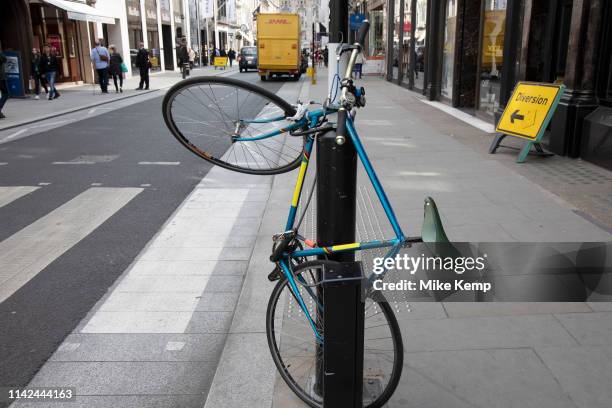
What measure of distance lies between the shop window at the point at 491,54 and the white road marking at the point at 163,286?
326 inches

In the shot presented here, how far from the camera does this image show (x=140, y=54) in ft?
77.8

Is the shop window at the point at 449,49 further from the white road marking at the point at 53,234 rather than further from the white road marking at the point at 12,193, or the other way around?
the white road marking at the point at 12,193

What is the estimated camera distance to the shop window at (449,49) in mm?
15630

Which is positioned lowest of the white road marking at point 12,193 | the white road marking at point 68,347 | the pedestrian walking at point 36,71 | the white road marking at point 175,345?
the white road marking at point 175,345

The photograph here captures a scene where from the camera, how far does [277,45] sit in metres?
30.5

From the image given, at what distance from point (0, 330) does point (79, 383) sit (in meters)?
0.99

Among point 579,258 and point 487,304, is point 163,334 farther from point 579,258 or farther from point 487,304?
point 579,258

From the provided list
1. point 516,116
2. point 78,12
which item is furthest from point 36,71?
point 516,116

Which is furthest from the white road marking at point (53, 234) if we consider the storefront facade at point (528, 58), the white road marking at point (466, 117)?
the white road marking at point (466, 117)

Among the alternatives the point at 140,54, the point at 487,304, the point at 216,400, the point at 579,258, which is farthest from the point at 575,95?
the point at 140,54

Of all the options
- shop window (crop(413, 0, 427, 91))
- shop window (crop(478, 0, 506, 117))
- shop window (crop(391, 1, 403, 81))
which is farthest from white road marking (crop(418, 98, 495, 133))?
shop window (crop(391, 1, 403, 81))

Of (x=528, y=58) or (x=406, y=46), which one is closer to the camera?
(x=528, y=58)

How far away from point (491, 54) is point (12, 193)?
1046 centimetres

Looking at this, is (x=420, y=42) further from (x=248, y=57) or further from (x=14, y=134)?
(x=248, y=57)
